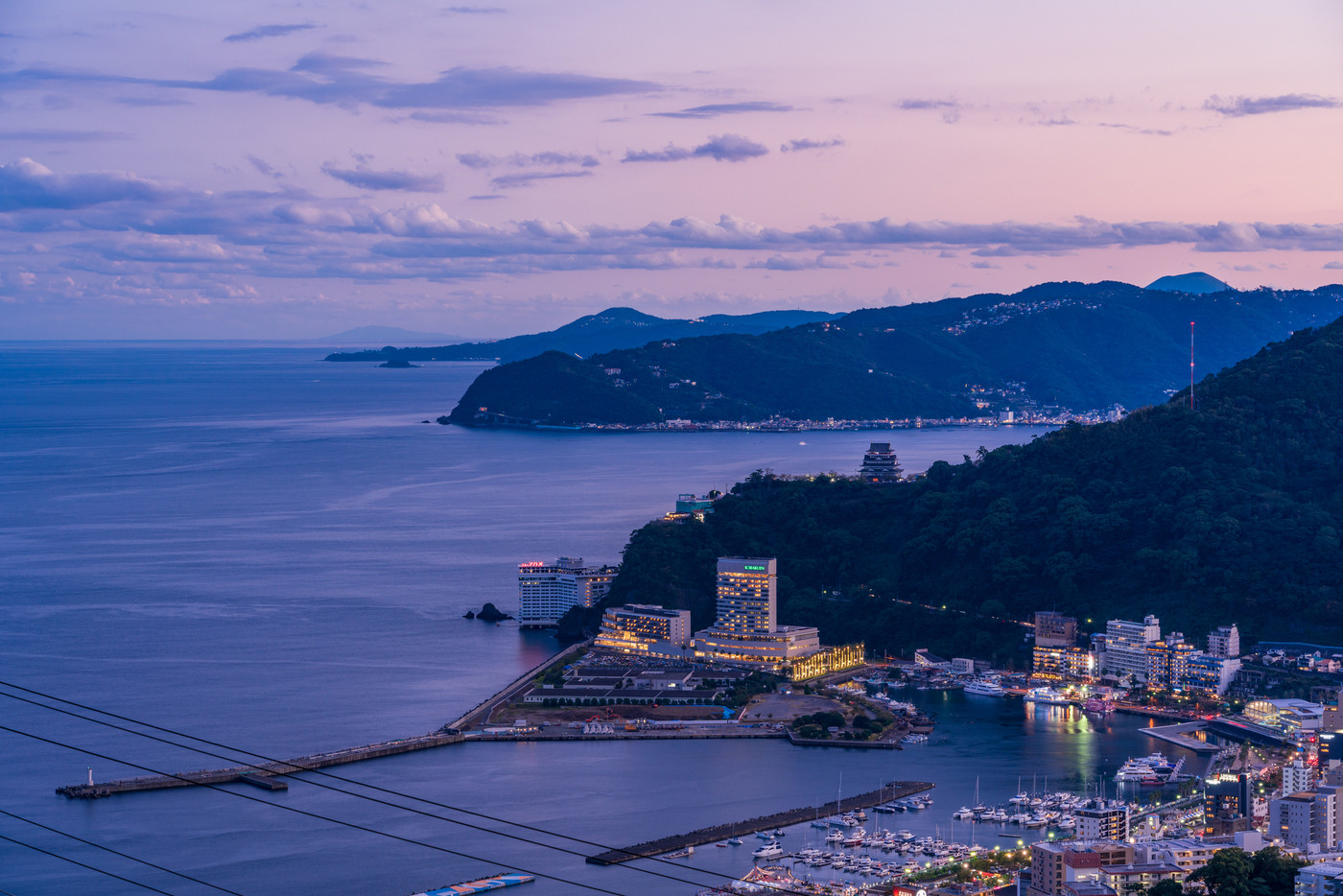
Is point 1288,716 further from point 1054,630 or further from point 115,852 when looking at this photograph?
point 115,852

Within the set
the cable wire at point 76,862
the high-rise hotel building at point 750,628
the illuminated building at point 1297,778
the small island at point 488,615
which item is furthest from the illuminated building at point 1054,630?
the cable wire at point 76,862

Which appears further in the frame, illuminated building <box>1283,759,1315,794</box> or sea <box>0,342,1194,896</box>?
illuminated building <box>1283,759,1315,794</box>

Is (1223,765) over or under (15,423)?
under

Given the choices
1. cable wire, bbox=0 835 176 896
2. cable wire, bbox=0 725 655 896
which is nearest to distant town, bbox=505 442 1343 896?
cable wire, bbox=0 725 655 896

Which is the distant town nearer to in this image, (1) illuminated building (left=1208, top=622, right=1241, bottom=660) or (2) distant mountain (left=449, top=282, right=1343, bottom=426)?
(1) illuminated building (left=1208, top=622, right=1241, bottom=660)

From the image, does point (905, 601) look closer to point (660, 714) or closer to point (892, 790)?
point (660, 714)

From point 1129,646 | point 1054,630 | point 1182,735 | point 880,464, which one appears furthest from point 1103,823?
point 880,464

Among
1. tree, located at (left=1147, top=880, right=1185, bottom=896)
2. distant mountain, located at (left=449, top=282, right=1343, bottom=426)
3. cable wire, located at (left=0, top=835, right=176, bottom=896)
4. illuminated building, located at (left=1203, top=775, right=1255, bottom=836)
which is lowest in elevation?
cable wire, located at (left=0, top=835, right=176, bottom=896)

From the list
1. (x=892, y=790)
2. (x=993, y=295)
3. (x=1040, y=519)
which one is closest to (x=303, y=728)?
(x=892, y=790)
